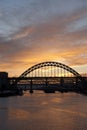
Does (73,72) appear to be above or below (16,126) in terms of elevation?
above

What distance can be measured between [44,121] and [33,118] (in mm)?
4327

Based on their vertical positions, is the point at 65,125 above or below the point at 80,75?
below

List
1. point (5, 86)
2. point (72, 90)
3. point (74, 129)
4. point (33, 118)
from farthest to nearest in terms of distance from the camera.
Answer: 1. point (72, 90)
2. point (5, 86)
3. point (33, 118)
4. point (74, 129)

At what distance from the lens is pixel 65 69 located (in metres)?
152

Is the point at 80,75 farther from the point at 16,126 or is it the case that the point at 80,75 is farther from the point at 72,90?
the point at 16,126

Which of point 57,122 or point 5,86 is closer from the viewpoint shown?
point 57,122

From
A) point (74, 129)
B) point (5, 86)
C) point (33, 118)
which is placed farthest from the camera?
point (5, 86)

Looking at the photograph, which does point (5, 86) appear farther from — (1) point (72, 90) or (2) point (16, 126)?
(2) point (16, 126)

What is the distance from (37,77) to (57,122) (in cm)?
10438

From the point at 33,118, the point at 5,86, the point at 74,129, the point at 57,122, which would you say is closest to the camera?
the point at 74,129

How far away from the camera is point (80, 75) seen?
15688cm

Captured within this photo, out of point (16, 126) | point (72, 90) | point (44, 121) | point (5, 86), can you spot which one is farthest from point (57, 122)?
point (72, 90)

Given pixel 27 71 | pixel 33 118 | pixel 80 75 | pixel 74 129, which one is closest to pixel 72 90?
pixel 80 75

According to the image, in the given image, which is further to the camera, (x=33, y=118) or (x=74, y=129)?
(x=33, y=118)
